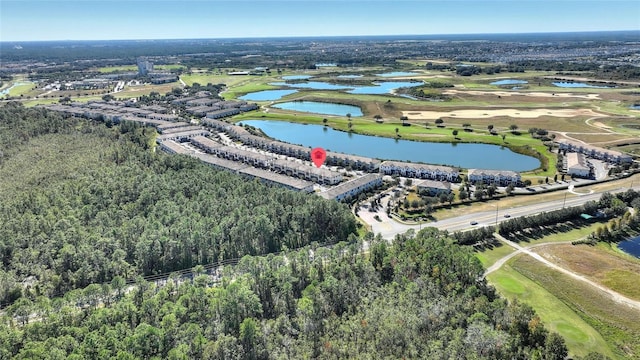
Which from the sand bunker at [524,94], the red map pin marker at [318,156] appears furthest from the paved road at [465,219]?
the sand bunker at [524,94]

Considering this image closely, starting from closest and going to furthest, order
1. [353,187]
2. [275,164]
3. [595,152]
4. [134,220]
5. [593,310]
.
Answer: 1. [593,310]
2. [134,220]
3. [353,187]
4. [275,164]
5. [595,152]

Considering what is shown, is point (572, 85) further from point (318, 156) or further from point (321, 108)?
point (318, 156)

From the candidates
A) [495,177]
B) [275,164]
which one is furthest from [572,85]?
[275,164]

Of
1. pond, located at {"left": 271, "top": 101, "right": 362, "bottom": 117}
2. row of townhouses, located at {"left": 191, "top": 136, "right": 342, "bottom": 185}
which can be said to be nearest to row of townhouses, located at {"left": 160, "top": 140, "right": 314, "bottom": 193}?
row of townhouses, located at {"left": 191, "top": 136, "right": 342, "bottom": 185}

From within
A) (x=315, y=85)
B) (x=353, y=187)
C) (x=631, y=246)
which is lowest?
(x=631, y=246)

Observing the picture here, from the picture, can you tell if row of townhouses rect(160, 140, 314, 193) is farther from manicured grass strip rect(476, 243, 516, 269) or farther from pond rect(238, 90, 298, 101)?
pond rect(238, 90, 298, 101)

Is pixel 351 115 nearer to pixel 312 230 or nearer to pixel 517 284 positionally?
pixel 312 230
